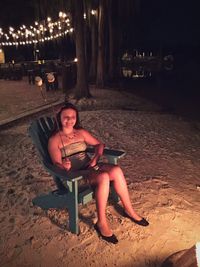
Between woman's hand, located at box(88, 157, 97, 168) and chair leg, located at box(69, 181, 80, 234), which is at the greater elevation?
woman's hand, located at box(88, 157, 97, 168)

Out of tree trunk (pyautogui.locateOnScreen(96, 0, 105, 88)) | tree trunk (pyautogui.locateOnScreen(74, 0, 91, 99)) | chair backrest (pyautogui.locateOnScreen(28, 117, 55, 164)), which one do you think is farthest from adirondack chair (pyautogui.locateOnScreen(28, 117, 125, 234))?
tree trunk (pyautogui.locateOnScreen(96, 0, 105, 88))

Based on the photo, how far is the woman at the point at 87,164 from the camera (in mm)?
3645

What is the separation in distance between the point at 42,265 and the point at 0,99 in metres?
12.1

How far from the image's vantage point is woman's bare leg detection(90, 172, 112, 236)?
3621 millimetres

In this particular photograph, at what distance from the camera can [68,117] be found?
3.98m

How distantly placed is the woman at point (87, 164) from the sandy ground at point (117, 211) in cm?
Result: 18

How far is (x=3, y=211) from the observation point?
14.3 ft

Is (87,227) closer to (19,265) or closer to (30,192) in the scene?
(19,265)

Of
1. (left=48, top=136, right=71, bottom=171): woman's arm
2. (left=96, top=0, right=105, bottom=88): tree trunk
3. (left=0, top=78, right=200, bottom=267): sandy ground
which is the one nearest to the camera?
(left=0, top=78, right=200, bottom=267): sandy ground

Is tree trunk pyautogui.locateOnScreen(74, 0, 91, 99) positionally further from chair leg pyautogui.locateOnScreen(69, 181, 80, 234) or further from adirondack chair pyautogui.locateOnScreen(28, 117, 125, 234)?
chair leg pyautogui.locateOnScreen(69, 181, 80, 234)

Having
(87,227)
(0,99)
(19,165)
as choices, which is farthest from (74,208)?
(0,99)

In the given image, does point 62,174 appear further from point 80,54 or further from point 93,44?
point 93,44

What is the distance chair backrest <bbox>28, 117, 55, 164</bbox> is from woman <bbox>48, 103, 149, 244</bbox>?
0.59ft

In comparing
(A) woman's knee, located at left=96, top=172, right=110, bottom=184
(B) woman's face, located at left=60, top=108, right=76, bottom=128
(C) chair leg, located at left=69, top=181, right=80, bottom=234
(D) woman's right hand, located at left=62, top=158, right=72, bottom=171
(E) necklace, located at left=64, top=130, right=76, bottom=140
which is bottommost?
(C) chair leg, located at left=69, top=181, right=80, bottom=234
